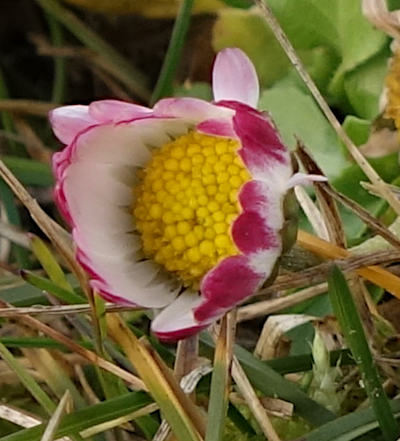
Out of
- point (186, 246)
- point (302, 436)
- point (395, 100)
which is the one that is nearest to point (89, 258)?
point (186, 246)

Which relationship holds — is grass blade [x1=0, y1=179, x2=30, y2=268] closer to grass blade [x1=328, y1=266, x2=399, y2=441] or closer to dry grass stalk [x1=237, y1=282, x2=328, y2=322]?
dry grass stalk [x1=237, y1=282, x2=328, y2=322]

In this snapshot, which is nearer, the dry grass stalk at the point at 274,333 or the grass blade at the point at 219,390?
the grass blade at the point at 219,390

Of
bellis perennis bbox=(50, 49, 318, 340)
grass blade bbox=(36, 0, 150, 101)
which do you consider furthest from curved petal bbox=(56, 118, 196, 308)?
grass blade bbox=(36, 0, 150, 101)

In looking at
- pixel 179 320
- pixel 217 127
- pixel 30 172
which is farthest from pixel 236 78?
pixel 30 172

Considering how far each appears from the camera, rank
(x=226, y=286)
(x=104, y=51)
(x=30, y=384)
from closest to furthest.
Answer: (x=226, y=286)
(x=30, y=384)
(x=104, y=51)

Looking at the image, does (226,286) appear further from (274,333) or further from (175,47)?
(175,47)

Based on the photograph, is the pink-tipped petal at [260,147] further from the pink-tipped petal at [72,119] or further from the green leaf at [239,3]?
the green leaf at [239,3]

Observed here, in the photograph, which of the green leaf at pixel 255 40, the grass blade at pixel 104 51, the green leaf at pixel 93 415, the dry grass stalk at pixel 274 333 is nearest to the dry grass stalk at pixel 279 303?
the dry grass stalk at pixel 274 333
